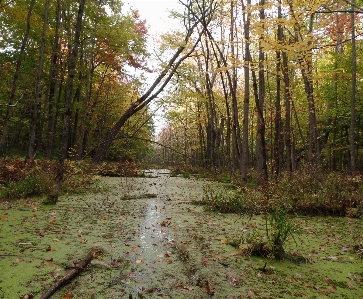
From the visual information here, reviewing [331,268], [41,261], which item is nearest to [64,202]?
[41,261]

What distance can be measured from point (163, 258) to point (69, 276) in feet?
3.49

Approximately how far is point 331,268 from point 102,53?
49.5ft

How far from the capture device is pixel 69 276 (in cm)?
254

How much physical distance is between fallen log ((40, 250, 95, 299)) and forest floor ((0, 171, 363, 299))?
49 millimetres

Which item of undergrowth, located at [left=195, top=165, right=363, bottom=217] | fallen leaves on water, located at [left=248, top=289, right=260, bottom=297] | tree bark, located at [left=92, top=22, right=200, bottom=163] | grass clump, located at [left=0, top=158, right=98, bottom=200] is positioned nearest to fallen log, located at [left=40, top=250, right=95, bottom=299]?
fallen leaves on water, located at [left=248, top=289, right=260, bottom=297]

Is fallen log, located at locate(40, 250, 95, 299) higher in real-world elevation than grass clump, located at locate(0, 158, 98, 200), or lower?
lower

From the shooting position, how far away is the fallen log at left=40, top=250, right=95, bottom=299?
2.27 meters

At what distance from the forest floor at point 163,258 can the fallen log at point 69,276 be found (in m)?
0.05

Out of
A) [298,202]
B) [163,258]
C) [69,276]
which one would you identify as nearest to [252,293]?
[163,258]

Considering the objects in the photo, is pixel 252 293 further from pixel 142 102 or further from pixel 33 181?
pixel 142 102

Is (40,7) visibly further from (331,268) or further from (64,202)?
(331,268)

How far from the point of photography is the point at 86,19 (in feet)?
48.8

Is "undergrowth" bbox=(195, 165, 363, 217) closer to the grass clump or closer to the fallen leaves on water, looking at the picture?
the fallen leaves on water

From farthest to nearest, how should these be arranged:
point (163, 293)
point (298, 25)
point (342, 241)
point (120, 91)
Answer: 1. point (120, 91)
2. point (298, 25)
3. point (342, 241)
4. point (163, 293)
